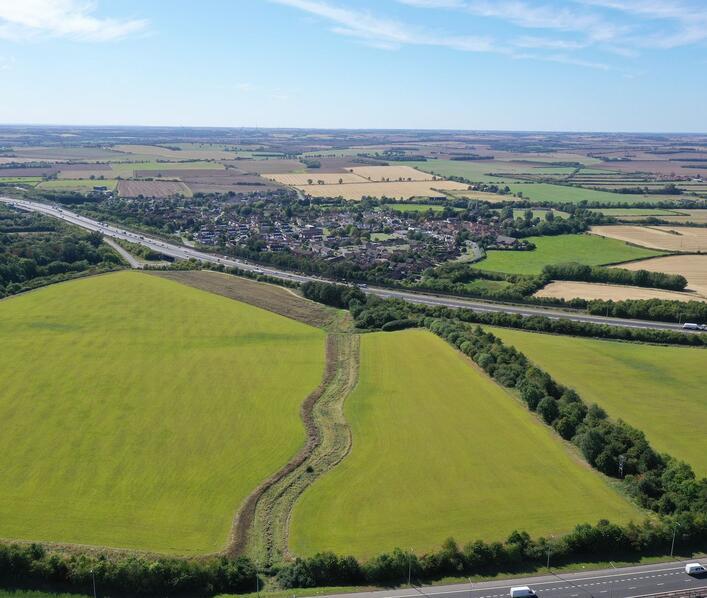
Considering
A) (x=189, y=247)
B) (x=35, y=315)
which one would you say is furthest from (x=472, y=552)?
(x=189, y=247)

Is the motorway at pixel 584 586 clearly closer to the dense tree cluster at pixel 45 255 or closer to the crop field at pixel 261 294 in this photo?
the crop field at pixel 261 294

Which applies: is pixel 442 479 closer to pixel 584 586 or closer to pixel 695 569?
pixel 584 586

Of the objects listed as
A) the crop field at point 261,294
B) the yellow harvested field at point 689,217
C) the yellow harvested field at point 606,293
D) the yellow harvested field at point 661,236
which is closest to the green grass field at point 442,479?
the crop field at point 261,294

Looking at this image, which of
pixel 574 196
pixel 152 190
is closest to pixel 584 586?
pixel 574 196

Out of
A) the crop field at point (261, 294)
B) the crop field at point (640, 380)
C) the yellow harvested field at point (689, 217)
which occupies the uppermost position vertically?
the yellow harvested field at point (689, 217)

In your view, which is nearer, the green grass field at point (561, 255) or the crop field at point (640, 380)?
the crop field at point (640, 380)

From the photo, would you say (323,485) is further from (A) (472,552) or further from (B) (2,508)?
(B) (2,508)

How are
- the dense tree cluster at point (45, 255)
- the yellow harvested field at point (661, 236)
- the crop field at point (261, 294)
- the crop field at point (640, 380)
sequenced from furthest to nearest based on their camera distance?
1. the yellow harvested field at point (661, 236)
2. the dense tree cluster at point (45, 255)
3. the crop field at point (261, 294)
4. the crop field at point (640, 380)

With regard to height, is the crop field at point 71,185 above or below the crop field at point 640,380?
above
